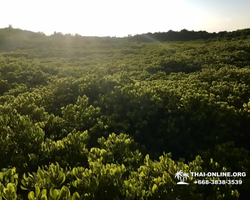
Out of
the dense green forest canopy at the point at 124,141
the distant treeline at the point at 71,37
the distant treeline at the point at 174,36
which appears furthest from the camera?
the distant treeline at the point at 174,36

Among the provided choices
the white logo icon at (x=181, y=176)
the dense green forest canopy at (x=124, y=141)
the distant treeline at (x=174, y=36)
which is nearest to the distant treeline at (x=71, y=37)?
the distant treeline at (x=174, y=36)

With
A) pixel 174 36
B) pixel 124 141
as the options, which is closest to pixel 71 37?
pixel 174 36

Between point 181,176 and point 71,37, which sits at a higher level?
point 71,37

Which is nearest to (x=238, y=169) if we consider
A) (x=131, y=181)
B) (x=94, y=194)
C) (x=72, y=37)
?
(x=131, y=181)

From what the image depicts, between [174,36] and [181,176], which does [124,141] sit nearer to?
[181,176]

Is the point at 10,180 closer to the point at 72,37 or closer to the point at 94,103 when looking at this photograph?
the point at 94,103

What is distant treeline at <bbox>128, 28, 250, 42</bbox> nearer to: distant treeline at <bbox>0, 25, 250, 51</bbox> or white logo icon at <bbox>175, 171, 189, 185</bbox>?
distant treeline at <bbox>0, 25, 250, 51</bbox>

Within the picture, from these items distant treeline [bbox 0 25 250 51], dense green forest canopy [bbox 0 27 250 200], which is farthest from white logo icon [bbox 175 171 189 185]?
distant treeline [bbox 0 25 250 51]

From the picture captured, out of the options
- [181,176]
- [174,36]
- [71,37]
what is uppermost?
[174,36]

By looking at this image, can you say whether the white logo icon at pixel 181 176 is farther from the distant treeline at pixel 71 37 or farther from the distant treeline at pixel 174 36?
the distant treeline at pixel 174 36

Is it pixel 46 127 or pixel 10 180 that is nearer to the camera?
pixel 10 180

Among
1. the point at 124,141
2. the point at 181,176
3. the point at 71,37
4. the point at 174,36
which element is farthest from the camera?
the point at 174,36
